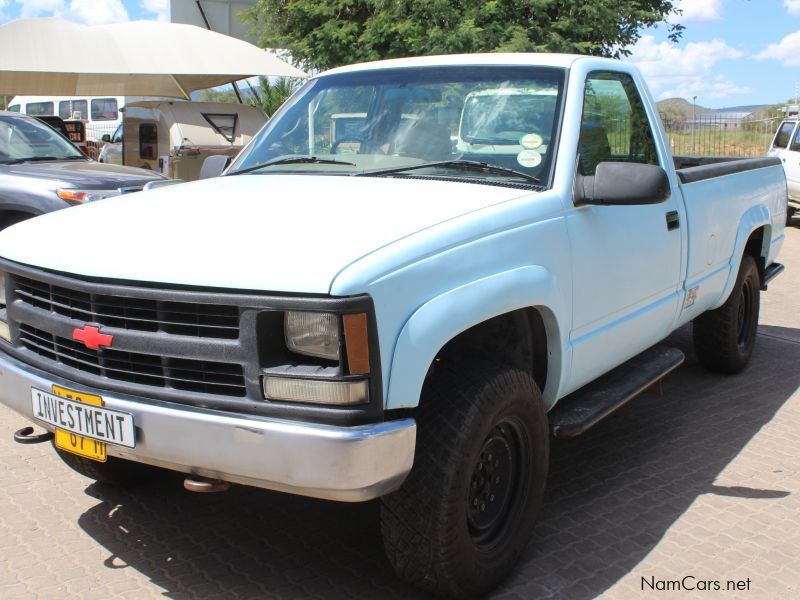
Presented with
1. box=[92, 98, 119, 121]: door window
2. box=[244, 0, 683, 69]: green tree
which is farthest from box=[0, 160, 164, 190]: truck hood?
box=[92, 98, 119, 121]: door window

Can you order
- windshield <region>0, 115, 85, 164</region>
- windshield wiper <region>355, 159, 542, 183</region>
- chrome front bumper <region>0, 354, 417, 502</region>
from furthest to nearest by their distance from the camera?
windshield <region>0, 115, 85, 164</region> → windshield wiper <region>355, 159, 542, 183</region> → chrome front bumper <region>0, 354, 417, 502</region>

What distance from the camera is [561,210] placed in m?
3.54

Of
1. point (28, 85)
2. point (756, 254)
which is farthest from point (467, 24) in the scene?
point (756, 254)

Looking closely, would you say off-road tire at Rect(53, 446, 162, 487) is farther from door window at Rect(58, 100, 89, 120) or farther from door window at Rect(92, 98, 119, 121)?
door window at Rect(58, 100, 89, 120)

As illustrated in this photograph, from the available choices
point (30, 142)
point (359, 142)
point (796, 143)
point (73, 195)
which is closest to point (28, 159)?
point (30, 142)

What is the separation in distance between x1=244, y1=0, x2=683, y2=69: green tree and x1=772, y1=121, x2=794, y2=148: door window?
3697 millimetres

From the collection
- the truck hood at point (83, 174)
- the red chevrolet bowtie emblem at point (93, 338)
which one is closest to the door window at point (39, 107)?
the truck hood at point (83, 174)

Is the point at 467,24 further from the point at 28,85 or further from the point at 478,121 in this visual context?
the point at 478,121

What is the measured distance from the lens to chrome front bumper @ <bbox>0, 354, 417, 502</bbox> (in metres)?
2.53

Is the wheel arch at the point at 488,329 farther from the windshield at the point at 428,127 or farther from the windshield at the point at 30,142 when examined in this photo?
the windshield at the point at 30,142

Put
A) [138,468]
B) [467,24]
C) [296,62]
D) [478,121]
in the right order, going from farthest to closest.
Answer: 1. [296,62]
2. [467,24]
3. [138,468]
4. [478,121]

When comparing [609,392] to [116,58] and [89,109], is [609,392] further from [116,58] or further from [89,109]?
[89,109]

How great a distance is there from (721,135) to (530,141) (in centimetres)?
2317

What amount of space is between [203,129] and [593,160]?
34.7 feet
